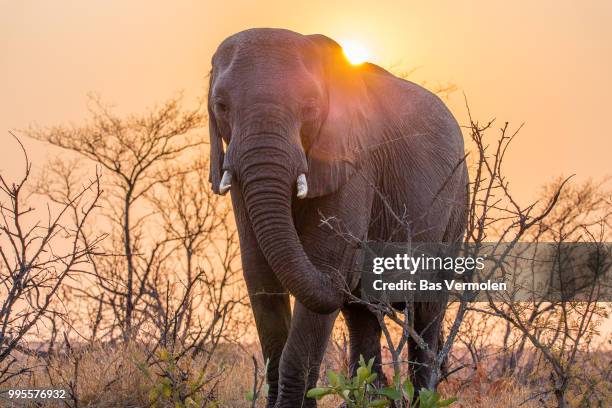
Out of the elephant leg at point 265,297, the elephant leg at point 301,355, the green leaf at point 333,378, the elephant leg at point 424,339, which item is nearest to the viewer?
the green leaf at point 333,378

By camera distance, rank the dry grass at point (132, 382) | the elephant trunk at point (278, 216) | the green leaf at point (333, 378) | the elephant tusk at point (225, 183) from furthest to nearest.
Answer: the dry grass at point (132, 382) < the elephant tusk at point (225, 183) < the elephant trunk at point (278, 216) < the green leaf at point (333, 378)

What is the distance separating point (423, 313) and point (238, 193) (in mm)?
2674

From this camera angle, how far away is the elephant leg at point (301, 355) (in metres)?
7.64

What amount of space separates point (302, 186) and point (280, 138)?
38 cm

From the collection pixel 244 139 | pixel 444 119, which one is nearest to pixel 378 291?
pixel 244 139

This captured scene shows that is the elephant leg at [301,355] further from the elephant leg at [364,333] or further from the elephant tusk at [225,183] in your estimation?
the elephant leg at [364,333]

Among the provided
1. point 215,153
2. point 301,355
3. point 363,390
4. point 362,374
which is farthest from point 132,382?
point 362,374

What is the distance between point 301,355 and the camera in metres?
7.67

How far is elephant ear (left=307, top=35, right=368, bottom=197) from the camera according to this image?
7.69m

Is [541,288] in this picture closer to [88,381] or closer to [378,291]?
[378,291]

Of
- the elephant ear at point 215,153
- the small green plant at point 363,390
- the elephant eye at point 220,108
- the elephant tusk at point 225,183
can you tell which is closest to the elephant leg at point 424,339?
the elephant ear at point 215,153

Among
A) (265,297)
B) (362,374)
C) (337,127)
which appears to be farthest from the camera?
(265,297)

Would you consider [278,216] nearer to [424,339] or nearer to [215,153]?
[215,153]

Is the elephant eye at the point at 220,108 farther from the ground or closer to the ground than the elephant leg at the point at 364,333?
farther from the ground
